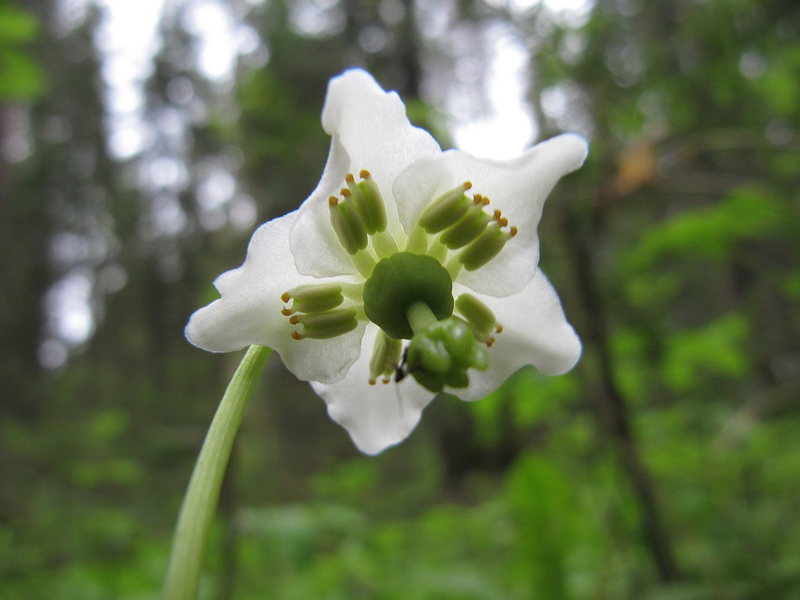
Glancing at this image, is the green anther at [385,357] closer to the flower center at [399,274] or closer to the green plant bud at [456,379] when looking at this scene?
the flower center at [399,274]

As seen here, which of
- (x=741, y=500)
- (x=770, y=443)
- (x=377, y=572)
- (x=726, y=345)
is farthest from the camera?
(x=770, y=443)

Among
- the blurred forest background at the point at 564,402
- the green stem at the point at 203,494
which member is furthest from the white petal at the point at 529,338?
the blurred forest background at the point at 564,402

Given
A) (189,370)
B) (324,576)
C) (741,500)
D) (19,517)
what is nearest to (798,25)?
(741,500)

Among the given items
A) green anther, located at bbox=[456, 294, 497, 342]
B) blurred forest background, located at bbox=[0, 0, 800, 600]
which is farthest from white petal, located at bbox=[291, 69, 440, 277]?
blurred forest background, located at bbox=[0, 0, 800, 600]

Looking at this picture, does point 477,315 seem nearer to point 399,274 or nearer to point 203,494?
point 399,274

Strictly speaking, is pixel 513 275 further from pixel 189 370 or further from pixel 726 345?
pixel 189 370

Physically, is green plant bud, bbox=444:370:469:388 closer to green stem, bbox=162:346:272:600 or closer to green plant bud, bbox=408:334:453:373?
green plant bud, bbox=408:334:453:373
